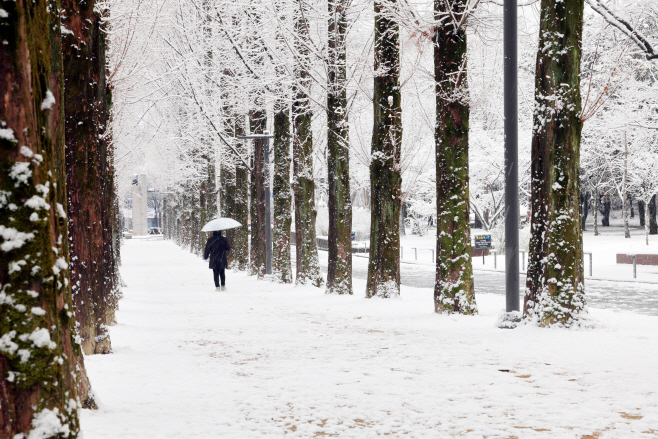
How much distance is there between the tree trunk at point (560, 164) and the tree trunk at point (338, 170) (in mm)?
6885

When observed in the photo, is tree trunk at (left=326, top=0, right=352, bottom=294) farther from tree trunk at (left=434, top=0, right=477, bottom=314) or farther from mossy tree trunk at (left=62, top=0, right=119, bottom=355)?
mossy tree trunk at (left=62, top=0, right=119, bottom=355)

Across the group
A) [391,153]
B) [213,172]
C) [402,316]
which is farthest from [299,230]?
[213,172]

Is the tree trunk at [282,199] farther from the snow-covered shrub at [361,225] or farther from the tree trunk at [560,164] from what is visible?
the snow-covered shrub at [361,225]

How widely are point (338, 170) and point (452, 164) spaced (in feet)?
17.8

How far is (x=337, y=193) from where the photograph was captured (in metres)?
16.2

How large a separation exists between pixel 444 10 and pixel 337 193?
582 cm

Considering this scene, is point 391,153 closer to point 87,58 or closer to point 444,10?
point 444,10

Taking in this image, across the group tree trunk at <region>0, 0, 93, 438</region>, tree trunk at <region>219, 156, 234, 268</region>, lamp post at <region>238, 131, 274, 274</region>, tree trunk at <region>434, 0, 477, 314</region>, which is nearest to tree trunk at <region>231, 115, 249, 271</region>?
tree trunk at <region>219, 156, 234, 268</region>

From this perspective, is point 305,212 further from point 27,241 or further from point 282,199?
point 27,241

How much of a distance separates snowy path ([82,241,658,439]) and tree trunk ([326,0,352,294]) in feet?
12.5

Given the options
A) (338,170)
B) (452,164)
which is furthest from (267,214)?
(452,164)

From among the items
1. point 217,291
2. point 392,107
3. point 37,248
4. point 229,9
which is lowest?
point 217,291

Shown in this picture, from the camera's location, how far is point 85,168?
7633mm

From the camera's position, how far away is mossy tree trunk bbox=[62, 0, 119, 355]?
24.9 feet
